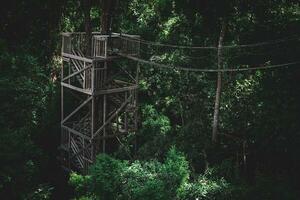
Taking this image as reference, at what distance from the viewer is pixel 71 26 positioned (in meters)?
23.3

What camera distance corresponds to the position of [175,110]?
800 inches

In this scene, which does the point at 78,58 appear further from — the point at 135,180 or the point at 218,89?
the point at 135,180

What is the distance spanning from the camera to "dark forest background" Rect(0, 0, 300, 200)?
44.1ft

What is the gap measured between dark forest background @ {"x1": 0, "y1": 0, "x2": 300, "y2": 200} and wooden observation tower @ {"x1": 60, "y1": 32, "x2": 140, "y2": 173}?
0.91m

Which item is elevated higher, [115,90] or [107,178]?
[115,90]

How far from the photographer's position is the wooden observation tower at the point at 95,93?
17.0 m

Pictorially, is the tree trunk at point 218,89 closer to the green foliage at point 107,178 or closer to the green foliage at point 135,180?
the green foliage at point 135,180

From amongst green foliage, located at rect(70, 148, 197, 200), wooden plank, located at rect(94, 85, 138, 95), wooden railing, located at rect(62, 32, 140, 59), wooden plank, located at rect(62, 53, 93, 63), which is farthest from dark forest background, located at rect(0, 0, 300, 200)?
wooden plank, located at rect(94, 85, 138, 95)

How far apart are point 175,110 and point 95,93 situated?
15.7 ft

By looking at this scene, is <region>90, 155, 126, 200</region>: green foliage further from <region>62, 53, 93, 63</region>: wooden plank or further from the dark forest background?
<region>62, 53, 93, 63</region>: wooden plank

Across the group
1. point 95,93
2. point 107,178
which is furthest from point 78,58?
point 107,178

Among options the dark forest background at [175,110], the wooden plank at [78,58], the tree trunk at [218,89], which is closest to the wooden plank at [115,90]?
the wooden plank at [78,58]

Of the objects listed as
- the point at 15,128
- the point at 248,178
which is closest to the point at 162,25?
the point at 248,178

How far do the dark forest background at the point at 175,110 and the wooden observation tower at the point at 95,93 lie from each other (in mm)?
912
